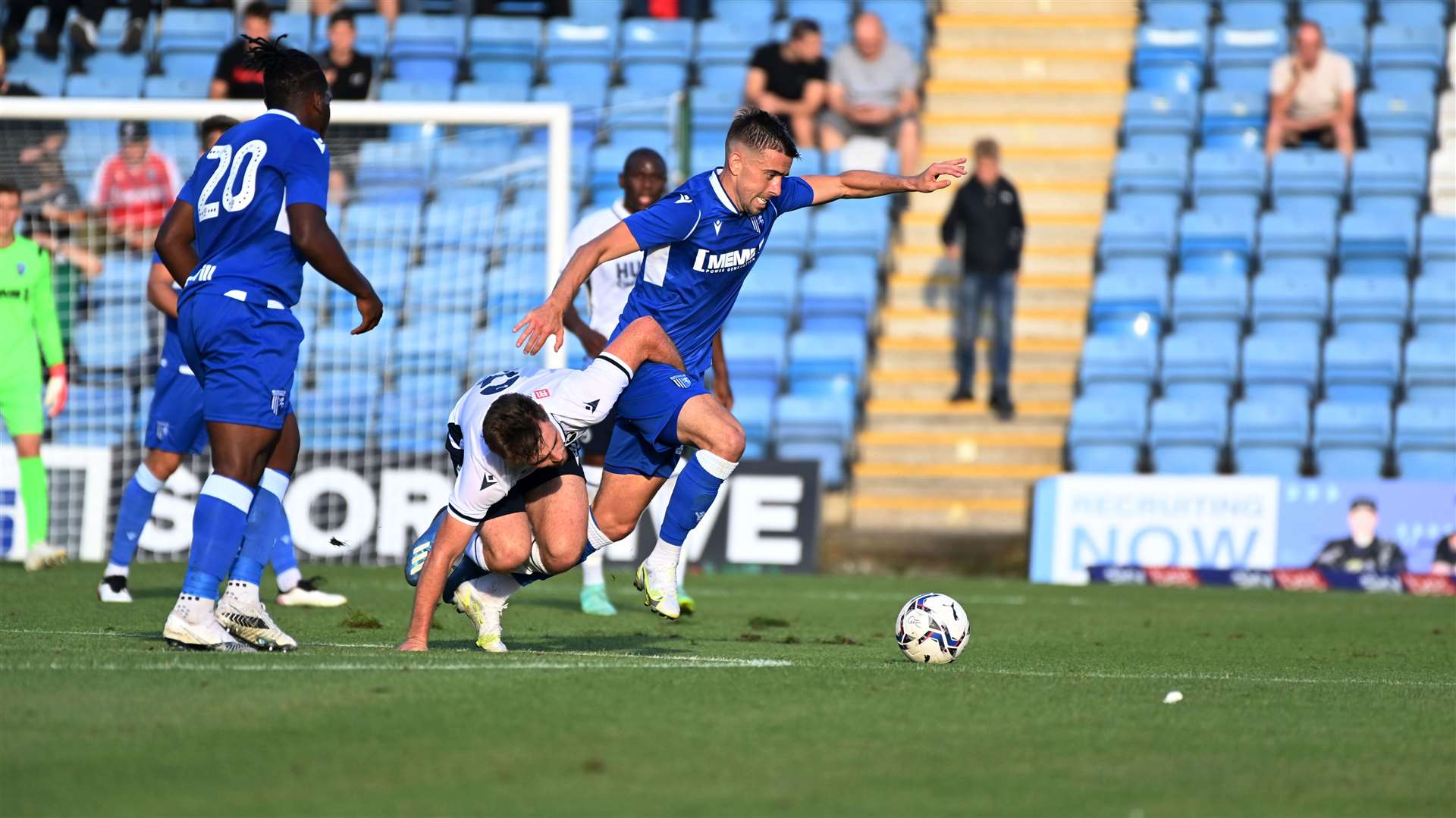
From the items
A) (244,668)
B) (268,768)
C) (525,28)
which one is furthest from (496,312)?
(268,768)

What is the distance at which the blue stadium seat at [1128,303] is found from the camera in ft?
52.3

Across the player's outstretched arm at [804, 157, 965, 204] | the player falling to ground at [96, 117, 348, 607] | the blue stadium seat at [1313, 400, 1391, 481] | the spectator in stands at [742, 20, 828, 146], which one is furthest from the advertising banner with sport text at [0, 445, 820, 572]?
the player's outstretched arm at [804, 157, 965, 204]

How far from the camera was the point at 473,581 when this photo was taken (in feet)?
23.3

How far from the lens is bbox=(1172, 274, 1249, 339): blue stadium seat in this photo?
51.4ft

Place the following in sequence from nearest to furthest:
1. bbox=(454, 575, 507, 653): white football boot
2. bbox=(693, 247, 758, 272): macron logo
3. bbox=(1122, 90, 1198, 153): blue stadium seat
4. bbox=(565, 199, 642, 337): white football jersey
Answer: bbox=(454, 575, 507, 653): white football boot < bbox=(693, 247, 758, 272): macron logo < bbox=(565, 199, 642, 337): white football jersey < bbox=(1122, 90, 1198, 153): blue stadium seat

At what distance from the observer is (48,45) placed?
59.4 ft

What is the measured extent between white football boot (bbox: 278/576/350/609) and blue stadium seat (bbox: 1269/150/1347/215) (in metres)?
10.4

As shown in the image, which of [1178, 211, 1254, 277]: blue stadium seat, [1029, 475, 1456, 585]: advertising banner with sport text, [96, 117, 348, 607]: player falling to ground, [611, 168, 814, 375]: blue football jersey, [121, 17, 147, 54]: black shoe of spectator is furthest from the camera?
[121, 17, 147, 54]: black shoe of spectator

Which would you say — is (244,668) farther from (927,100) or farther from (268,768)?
(927,100)

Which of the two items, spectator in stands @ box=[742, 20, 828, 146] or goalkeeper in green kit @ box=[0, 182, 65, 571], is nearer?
goalkeeper in green kit @ box=[0, 182, 65, 571]

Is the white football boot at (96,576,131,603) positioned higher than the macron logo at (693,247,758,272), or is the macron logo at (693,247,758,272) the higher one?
the macron logo at (693,247,758,272)

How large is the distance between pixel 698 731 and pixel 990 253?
11049 mm

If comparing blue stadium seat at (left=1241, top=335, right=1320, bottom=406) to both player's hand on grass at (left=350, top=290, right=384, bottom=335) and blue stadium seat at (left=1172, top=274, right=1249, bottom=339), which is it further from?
player's hand on grass at (left=350, top=290, right=384, bottom=335)

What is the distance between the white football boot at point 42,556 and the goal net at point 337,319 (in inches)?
69.0
